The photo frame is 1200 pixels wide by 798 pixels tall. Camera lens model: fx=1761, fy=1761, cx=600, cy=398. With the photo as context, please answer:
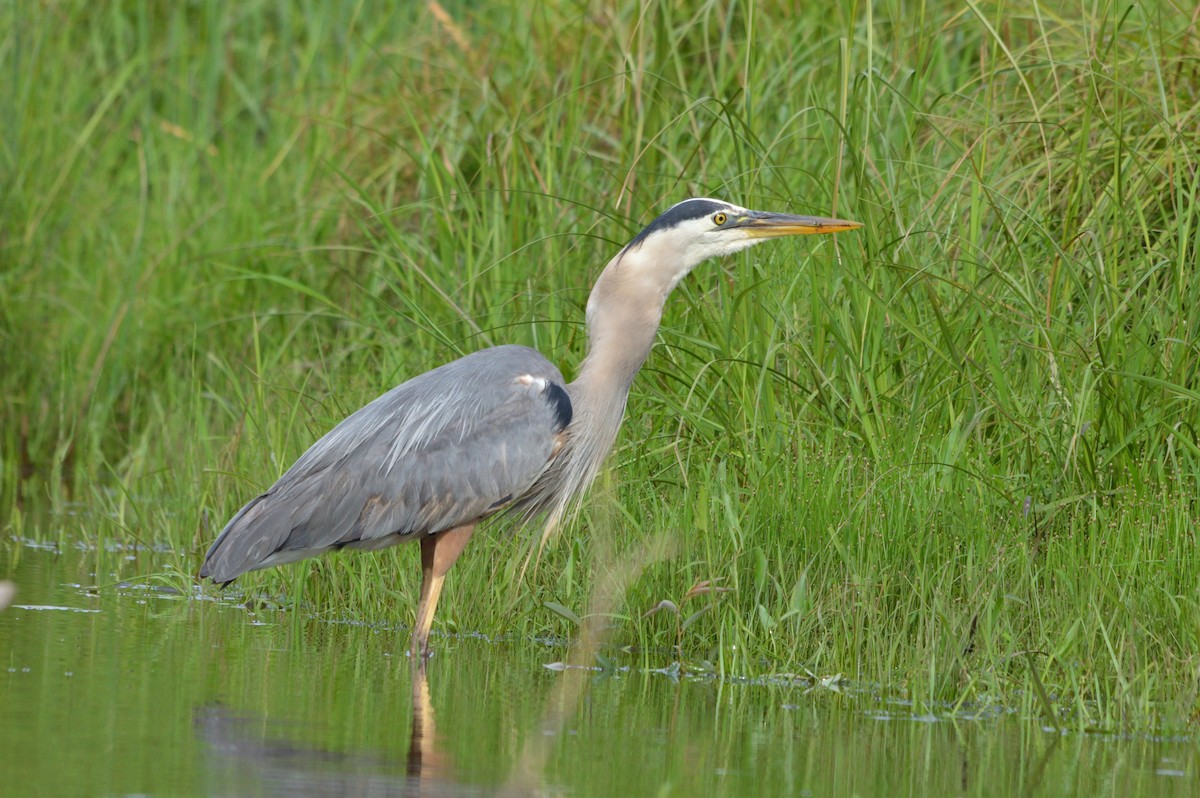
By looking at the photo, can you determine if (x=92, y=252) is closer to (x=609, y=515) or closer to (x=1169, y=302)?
(x=609, y=515)

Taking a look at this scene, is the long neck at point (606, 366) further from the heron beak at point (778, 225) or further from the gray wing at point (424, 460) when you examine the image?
the heron beak at point (778, 225)

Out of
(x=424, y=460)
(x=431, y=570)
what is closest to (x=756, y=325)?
(x=424, y=460)

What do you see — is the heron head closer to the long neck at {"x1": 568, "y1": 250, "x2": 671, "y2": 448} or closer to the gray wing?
the long neck at {"x1": 568, "y1": 250, "x2": 671, "y2": 448}

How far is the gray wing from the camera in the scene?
579cm

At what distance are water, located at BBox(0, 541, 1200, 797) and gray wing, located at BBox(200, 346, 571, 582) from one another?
15.2 inches

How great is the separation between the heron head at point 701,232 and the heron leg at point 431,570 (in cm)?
114

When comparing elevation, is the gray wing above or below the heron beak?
below

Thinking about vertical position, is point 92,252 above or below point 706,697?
above

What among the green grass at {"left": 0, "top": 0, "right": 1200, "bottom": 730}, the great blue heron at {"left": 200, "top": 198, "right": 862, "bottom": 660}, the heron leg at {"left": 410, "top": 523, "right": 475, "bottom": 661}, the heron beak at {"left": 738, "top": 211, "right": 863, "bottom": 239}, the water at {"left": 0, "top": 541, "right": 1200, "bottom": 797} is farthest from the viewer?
the heron beak at {"left": 738, "top": 211, "right": 863, "bottom": 239}

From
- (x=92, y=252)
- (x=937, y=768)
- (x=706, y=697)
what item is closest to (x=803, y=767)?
(x=937, y=768)

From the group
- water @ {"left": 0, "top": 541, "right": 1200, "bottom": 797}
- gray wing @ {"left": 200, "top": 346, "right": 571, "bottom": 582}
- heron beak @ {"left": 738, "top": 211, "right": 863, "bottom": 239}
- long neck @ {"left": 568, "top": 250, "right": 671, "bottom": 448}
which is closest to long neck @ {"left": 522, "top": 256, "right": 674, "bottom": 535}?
long neck @ {"left": 568, "top": 250, "right": 671, "bottom": 448}

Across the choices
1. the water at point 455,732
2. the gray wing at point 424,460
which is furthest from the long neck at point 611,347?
the water at point 455,732

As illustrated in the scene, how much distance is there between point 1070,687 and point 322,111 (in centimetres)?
668

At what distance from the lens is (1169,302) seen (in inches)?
245
